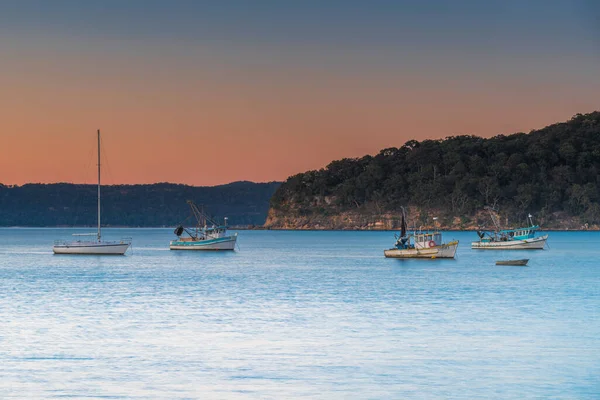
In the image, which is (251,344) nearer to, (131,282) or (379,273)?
(131,282)

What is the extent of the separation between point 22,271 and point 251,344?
4895 cm

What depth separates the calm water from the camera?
21.6 metres

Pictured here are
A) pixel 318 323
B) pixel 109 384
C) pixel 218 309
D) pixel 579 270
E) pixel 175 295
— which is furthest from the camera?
pixel 579 270

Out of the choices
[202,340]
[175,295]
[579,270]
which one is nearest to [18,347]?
[202,340]

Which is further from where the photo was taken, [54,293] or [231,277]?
[231,277]

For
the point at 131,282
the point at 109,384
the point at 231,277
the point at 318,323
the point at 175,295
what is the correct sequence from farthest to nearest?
the point at 231,277 < the point at 131,282 < the point at 175,295 < the point at 318,323 < the point at 109,384

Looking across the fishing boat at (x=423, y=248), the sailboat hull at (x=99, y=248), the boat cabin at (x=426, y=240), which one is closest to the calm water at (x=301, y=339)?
the fishing boat at (x=423, y=248)

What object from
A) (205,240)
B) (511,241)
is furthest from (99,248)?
(511,241)

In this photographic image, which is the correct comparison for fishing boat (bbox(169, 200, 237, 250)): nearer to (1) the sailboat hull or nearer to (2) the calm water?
(1) the sailboat hull

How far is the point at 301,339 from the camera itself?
97.2 feet

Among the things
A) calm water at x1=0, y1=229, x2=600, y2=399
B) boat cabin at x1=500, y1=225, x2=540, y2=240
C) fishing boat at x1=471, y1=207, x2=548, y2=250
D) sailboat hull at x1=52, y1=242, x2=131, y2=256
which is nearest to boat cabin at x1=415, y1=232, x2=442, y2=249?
calm water at x1=0, y1=229, x2=600, y2=399

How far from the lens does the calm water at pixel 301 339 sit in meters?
21.6

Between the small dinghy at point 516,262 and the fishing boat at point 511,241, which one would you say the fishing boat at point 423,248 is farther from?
the fishing boat at point 511,241

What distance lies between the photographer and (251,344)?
28.6 meters
